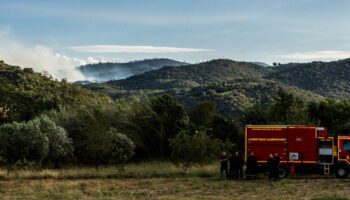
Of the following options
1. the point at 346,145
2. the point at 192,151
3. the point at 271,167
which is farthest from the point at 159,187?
the point at 346,145

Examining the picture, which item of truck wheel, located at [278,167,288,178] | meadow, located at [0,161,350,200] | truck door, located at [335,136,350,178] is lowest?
meadow, located at [0,161,350,200]

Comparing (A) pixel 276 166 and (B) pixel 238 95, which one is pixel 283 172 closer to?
(A) pixel 276 166

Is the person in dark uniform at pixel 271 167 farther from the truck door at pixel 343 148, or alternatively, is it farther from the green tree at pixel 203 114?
the green tree at pixel 203 114

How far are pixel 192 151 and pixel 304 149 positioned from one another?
19.8 feet

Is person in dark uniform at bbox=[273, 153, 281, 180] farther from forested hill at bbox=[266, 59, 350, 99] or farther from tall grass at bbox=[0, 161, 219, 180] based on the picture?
forested hill at bbox=[266, 59, 350, 99]

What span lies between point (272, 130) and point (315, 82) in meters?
97.9

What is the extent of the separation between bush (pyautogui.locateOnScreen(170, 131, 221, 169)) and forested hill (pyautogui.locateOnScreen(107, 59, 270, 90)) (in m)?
120

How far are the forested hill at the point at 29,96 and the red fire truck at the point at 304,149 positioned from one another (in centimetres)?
2800

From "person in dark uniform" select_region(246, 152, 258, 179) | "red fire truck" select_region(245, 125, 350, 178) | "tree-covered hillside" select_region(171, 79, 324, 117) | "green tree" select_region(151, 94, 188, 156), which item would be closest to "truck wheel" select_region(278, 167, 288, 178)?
"red fire truck" select_region(245, 125, 350, 178)

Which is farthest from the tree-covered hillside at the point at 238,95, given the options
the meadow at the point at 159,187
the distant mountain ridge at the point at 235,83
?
the meadow at the point at 159,187

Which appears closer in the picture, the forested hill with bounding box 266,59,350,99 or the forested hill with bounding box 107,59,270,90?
the forested hill with bounding box 266,59,350,99

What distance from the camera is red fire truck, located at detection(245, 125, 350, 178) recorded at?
25.7 metres

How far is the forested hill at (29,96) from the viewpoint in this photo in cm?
5370

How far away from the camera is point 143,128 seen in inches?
1858
